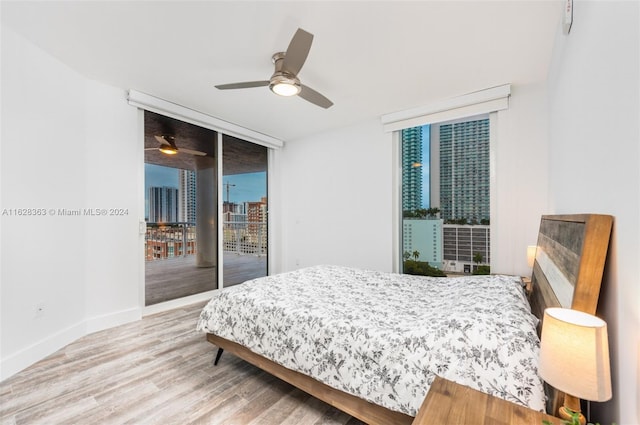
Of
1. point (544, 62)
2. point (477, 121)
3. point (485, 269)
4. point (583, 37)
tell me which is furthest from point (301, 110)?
point (485, 269)

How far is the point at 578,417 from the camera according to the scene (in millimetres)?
705

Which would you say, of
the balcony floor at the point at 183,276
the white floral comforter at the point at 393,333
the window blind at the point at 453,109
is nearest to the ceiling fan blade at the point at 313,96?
the window blind at the point at 453,109

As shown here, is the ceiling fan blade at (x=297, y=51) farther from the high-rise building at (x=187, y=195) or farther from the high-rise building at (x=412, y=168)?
the high-rise building at (x=187, y=195)

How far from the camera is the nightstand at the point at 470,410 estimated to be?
905mm

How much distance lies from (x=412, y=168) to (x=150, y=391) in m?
3.59

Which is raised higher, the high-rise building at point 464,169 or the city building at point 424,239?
the high-rise building at point 464,169

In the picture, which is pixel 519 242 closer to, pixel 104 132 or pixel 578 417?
pixel 578 417

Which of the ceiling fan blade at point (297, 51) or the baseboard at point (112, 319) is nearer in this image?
the ceiling fan blade at point (297, 51)

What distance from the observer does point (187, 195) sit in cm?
393

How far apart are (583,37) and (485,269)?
2.45 meters

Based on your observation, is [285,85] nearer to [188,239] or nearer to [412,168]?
[412,168]

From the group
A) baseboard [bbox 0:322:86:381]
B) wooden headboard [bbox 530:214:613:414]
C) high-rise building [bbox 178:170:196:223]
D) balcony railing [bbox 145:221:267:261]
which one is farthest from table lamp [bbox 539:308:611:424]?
high-rise building [bbox 178:170:196:223]

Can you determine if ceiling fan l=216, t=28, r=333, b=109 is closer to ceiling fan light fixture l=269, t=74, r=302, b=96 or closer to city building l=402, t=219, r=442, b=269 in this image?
ceiling fan light fixture l=269, t=74, r=302, b=96

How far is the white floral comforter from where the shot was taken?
1.17 meters
